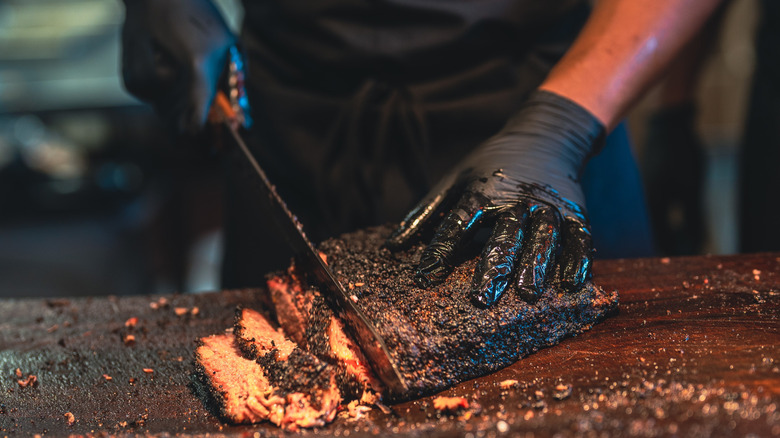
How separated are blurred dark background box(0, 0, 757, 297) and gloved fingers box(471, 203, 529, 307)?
3598mm

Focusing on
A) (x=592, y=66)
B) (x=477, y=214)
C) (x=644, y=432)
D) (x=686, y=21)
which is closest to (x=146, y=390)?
(x=477, y=214)

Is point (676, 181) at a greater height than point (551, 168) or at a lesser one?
greater

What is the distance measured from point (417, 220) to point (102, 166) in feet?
13.9

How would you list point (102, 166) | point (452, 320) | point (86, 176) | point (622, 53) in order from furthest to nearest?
point (102, 166)
point (86, 176)
point (622, 53)
point (452, 320)

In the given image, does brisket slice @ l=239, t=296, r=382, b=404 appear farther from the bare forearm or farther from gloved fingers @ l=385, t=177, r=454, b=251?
the bare forearm

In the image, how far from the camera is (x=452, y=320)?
3.89ft

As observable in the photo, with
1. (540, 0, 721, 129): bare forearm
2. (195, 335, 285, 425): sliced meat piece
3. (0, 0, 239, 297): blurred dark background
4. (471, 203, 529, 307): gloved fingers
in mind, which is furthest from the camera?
(0, 0, 239, 297): blurred dark background

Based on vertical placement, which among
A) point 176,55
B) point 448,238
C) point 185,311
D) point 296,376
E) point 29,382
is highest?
point 448,238

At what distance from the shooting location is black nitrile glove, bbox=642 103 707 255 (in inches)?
183

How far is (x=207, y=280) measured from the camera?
5496 millimetres

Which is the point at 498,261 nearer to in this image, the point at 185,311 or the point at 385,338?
the point at 385,338

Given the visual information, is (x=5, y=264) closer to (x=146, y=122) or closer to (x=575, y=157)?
(x=146, y=122)

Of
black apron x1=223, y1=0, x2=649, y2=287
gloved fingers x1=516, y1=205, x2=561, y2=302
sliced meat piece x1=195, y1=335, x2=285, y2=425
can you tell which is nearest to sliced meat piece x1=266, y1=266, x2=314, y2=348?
sliced meat piece x1=195, y1=335, x2=285, y2=425

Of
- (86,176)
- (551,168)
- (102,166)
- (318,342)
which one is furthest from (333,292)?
(102,166)
